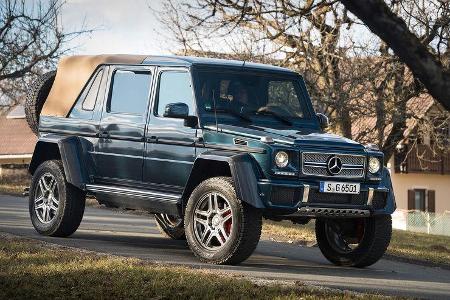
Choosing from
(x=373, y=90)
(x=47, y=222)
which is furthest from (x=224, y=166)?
(x=373, y=90)

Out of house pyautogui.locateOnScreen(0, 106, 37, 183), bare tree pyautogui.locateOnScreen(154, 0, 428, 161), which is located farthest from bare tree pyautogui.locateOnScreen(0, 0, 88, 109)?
house pyautogui.locateOnScreen(0, 106, 37, 183)

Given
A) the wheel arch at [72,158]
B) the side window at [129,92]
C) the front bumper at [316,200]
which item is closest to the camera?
the front bumper at [316,200]

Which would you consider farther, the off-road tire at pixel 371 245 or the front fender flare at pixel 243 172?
the off-road tire at pixel 371 245

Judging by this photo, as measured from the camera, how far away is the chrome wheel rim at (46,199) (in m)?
14.0

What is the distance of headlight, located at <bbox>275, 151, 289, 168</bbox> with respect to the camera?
37.2 feet

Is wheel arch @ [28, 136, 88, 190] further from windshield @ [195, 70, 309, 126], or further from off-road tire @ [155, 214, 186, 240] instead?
windshield @ [195, 70, 309, 126]

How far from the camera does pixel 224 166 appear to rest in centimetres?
1177

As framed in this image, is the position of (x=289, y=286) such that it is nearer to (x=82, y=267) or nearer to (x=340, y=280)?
(x=340, y=280)

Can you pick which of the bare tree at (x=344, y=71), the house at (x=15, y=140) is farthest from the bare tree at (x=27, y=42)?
the house at (x=15, y=140)

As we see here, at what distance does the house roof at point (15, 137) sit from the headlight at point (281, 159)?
69.8 meters

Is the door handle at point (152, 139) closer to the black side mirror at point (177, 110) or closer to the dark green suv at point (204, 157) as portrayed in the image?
the dark green suv at point (204, 157)

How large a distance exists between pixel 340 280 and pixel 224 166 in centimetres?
173

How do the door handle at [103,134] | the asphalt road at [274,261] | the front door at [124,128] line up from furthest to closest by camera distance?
the door handle at [103,134] < the front door at [124,128] < the asphalt road at [274,261]

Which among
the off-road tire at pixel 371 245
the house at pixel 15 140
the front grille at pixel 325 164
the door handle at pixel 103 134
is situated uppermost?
the house at pixel 15 140
